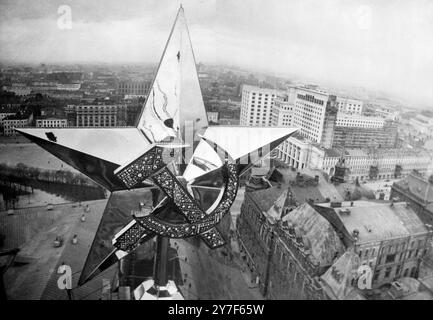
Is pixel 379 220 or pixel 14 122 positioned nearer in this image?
pixel 14 122

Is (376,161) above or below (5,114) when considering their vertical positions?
below

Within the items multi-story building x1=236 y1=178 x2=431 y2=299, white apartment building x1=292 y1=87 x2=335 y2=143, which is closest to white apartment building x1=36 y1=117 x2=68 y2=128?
multi-story building x1=236 y1=178 x2=431 y2=299

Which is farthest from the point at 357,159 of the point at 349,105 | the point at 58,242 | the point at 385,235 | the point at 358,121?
the point at 58,242

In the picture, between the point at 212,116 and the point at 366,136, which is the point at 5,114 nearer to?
the point at 212,116

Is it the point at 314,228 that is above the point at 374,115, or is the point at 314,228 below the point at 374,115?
below

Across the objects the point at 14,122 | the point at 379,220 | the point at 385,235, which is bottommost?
the point at 385,235

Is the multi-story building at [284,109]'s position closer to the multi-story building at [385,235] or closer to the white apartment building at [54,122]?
the multi-story building at [385,235]

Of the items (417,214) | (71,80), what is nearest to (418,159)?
(417,214)

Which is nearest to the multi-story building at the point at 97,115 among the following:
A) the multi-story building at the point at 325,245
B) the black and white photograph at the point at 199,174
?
the black and white photograph at the point at 199,174

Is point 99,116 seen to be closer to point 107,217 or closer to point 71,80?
point 71,80
